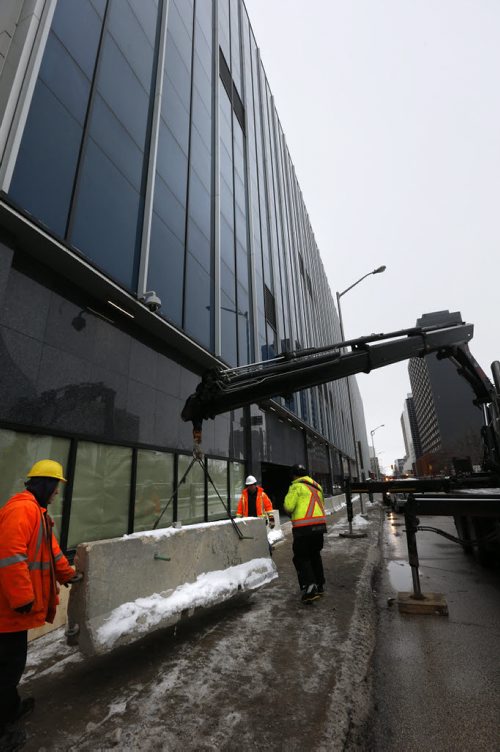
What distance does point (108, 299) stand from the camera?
25.9 ft

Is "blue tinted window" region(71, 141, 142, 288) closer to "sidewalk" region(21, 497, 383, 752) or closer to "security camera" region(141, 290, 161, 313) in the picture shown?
"security camera" region(141, 290, 161, 313)

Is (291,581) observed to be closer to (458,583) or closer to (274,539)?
(458,583)

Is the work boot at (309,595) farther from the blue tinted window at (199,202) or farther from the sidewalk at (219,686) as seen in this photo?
the blue tinted window at (199,202)

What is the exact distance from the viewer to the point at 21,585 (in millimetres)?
2662

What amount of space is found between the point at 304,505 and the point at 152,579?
270 centimetres

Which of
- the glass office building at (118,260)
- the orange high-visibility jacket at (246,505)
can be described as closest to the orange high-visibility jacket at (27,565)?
the glass office building at (118,260)

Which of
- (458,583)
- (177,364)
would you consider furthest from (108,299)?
(458,583)

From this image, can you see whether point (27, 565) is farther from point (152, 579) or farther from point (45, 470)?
point (152, 579)

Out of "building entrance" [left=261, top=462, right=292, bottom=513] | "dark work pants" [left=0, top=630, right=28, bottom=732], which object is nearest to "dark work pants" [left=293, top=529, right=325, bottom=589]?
"dark work pants" [left=0, top=630, right=28, bottom=732]

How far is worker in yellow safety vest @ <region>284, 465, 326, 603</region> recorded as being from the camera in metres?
5.39

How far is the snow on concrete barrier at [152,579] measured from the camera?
127 inches

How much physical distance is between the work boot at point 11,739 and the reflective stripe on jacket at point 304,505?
3819 millimetres

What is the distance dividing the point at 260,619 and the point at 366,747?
249 centimetres

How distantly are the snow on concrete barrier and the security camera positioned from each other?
16.4ft
